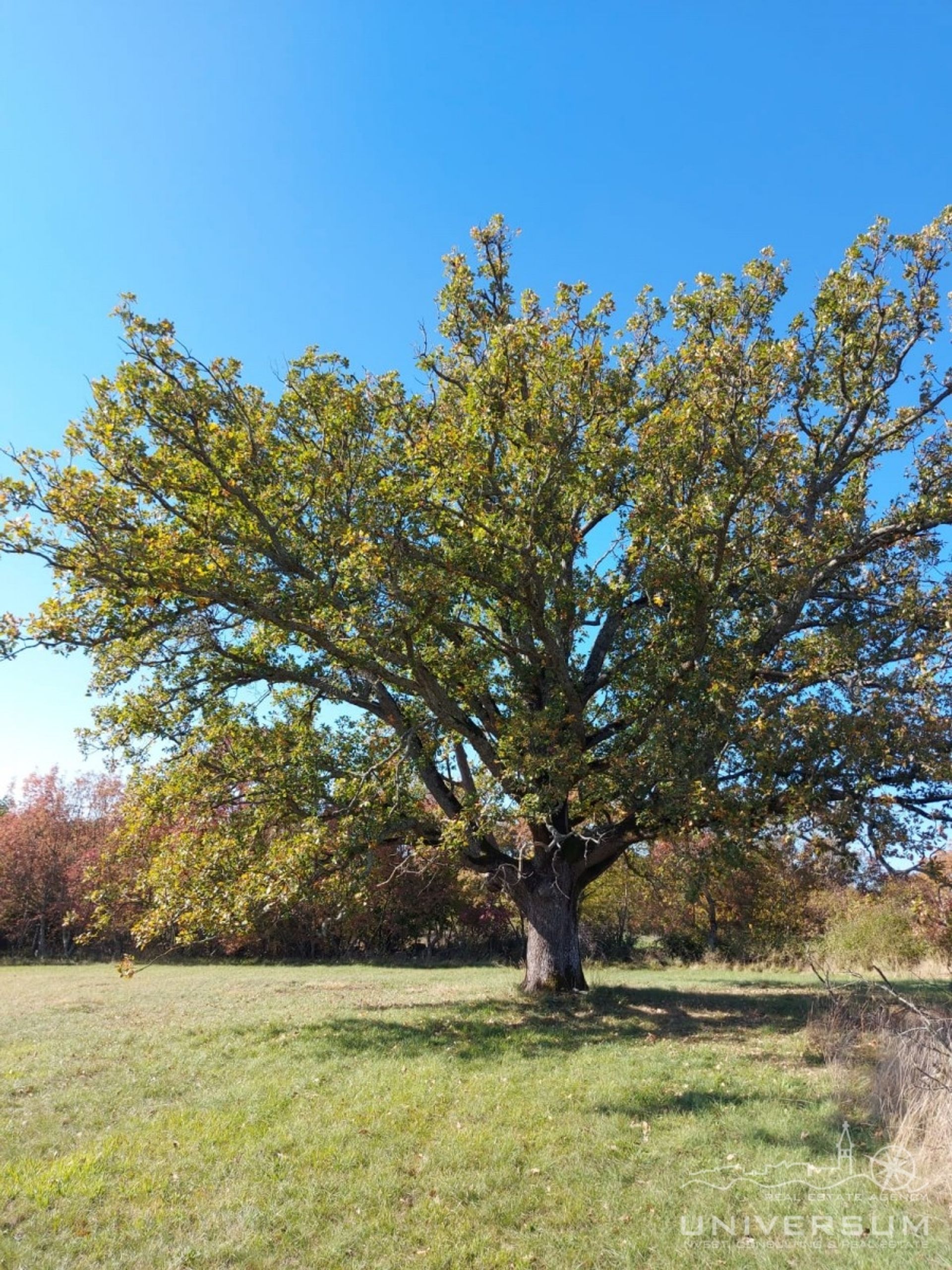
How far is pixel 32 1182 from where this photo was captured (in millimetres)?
5598

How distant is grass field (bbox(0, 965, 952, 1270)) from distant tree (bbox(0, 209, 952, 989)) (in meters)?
3.03

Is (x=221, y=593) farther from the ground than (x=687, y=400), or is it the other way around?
(x=687, y=400)

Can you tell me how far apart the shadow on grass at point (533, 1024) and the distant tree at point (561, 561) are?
2.58 metres

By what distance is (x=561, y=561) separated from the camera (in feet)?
43.4

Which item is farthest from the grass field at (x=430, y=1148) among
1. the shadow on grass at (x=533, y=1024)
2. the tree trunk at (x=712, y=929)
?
the tree trunk at (x=712, y=929)

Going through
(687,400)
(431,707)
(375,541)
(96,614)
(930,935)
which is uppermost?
(687,400)

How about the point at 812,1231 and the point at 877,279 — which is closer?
the point at 812,1231

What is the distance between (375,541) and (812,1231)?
9.58 meters

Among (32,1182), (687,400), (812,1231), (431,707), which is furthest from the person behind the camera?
(431,707)

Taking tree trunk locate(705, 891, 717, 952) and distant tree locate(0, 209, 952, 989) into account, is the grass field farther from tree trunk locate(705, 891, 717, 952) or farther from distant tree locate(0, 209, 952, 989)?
tree trunk locate(705, 891, 717, 952)

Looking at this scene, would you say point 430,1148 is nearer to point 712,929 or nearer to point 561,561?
point 561,561

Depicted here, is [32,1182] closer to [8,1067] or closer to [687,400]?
[8,1067]

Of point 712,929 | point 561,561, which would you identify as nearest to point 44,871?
point 712,929

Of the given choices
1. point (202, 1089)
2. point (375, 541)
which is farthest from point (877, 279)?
point (202, 1089)
